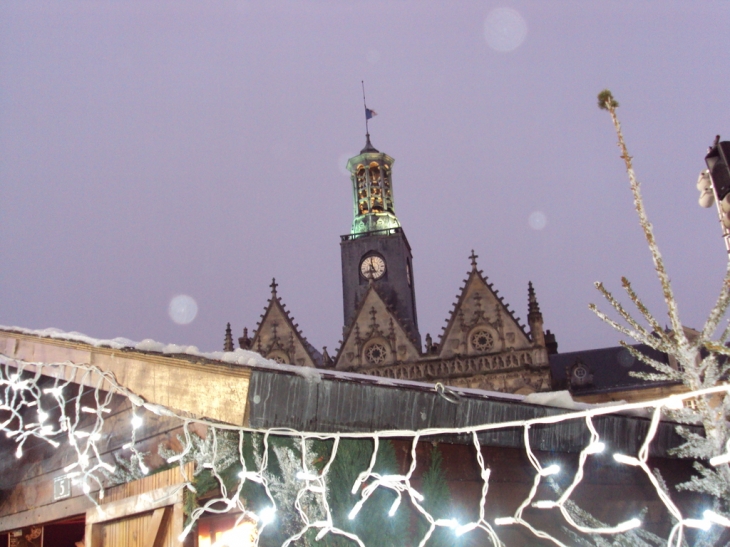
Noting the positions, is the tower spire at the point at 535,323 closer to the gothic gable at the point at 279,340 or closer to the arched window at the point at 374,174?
the gothic gable at the point at 279,340

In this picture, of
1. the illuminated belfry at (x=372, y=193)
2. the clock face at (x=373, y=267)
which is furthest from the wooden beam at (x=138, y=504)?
the illuminated belfry at (x=372, y=193)

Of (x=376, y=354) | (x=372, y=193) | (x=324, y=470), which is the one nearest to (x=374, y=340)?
(x=376, y=354)

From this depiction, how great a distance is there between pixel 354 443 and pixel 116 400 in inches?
103

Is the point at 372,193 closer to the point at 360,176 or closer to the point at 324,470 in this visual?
the point at 360,176

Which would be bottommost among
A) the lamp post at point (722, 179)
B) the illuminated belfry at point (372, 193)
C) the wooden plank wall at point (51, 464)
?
the wooden plank wall at point (51, 464)

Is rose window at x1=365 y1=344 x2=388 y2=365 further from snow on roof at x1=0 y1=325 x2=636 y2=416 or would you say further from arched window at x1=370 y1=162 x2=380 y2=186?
snow on roof at x1=0 y1=325 x2=636 y2=416

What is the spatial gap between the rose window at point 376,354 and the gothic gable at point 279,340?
106 inches

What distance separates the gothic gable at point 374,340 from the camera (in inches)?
1108

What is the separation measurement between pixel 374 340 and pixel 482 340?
509 centimetres

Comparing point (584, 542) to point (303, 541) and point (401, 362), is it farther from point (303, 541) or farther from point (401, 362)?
point (401, 362)

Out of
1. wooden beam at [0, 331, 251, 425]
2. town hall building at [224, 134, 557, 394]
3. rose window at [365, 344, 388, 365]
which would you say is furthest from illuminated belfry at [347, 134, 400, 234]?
wooden beam at [0, 331, 251, 425]

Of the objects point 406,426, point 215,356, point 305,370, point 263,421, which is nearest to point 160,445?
point 215,356

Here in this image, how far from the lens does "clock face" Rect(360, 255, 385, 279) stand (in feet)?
109

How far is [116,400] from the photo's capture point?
550 centimetres
